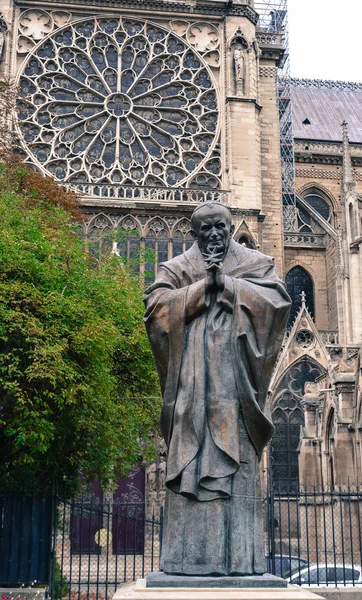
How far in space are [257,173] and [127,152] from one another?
4.99 m

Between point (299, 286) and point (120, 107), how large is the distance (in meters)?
11.6

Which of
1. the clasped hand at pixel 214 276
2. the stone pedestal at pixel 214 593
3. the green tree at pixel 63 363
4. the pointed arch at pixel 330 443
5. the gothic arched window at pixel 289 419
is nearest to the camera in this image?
the stone pedestal at pixel 214 593

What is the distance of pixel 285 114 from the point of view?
41.4 m

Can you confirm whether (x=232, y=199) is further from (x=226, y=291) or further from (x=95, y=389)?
(x=226, y=291)

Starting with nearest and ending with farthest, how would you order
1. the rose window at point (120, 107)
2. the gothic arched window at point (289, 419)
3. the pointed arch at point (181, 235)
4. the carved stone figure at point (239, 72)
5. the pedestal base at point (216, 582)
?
1. the pedestal base at point (216, 582)
2. the gothic arched window at point (289, 419)
3. the pointed arch at point (181, 235)
4. the rose window at point (120, 107)
5. the carved stone figure at point (239, 72)

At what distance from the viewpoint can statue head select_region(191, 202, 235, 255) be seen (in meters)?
4.57

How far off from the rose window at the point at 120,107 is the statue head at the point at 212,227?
24.9 meters

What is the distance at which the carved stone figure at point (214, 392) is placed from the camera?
4086 millimetres

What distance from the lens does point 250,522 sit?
415cm

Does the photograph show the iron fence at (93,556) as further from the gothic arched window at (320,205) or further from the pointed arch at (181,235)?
the gothic arched window at (320,205)

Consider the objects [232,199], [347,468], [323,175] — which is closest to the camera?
[347,468]

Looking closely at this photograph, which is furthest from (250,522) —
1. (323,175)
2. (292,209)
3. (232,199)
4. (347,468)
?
(323,175)

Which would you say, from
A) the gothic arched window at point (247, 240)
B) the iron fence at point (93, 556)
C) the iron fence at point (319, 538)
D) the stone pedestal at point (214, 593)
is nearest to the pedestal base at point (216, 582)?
the stone pedestal at point (214, 593)

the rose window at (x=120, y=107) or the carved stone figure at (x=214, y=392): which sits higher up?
the rose window at (x=120, y=107)
